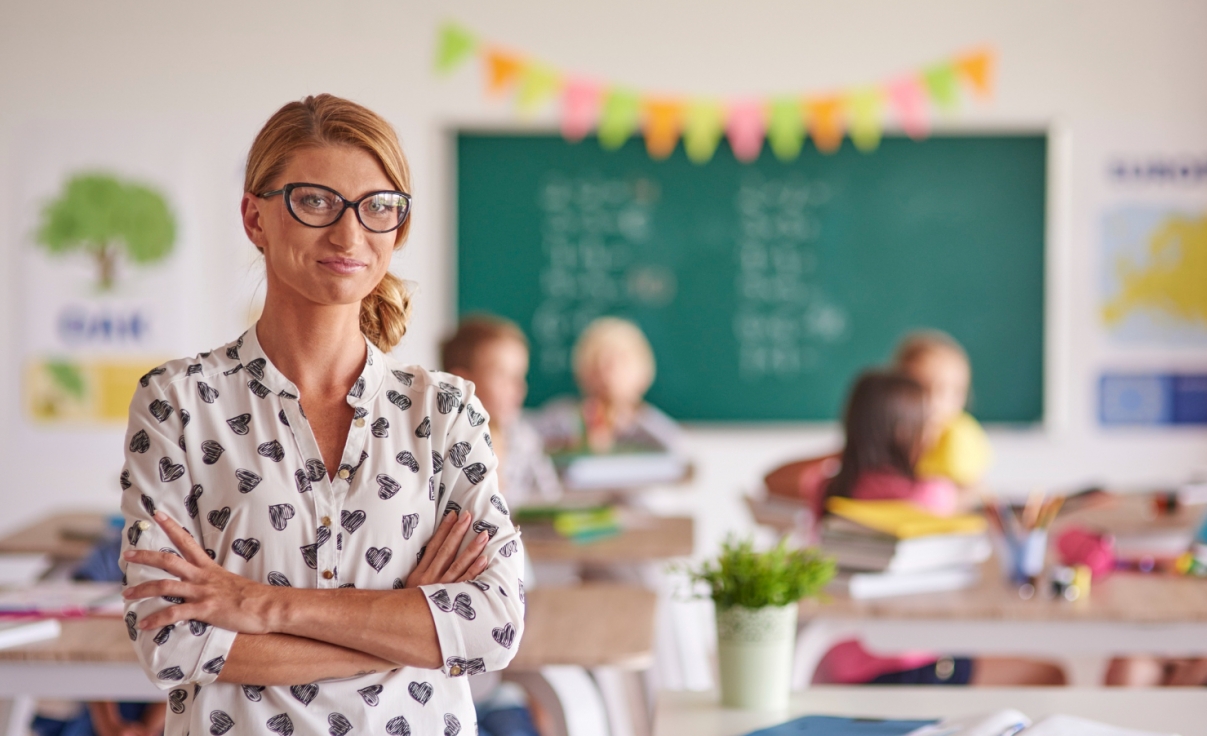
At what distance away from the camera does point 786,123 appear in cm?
490

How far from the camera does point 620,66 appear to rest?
4.90 m

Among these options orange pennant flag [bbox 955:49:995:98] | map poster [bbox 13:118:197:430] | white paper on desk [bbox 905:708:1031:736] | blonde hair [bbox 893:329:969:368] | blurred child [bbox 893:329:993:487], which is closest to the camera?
white paper on desk [bbox 905:708:1031:736]

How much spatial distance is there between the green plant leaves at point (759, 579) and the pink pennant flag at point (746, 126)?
3506 mm

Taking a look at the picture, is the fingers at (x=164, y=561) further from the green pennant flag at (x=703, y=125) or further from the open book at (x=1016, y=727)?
the green pennant flag at (x=703, y=125)

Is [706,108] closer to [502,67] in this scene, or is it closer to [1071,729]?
[502,67]

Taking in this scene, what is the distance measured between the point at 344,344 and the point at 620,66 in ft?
12.6

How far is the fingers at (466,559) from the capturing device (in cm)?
122

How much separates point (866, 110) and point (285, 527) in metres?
4.12

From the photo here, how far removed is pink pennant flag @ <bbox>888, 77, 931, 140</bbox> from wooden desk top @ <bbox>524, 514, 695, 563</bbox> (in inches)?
94.3

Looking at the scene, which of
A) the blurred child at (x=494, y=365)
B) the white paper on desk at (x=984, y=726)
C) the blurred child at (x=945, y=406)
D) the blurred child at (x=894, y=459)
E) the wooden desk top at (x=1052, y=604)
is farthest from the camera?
the blurred child at (x=945, y=406)

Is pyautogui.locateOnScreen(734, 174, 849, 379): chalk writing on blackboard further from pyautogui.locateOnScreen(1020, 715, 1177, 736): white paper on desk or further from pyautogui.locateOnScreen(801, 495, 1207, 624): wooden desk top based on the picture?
pyautogui.locateOnScreen(1020, 715, 1177, 736): white paper on desk

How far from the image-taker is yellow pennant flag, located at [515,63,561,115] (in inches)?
193

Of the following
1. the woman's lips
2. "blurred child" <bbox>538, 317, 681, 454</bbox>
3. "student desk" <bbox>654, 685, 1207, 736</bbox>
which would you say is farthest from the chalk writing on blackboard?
the woman's lips

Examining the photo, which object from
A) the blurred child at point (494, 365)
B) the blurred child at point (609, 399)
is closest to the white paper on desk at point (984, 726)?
the blurred child at point (494, 365)
